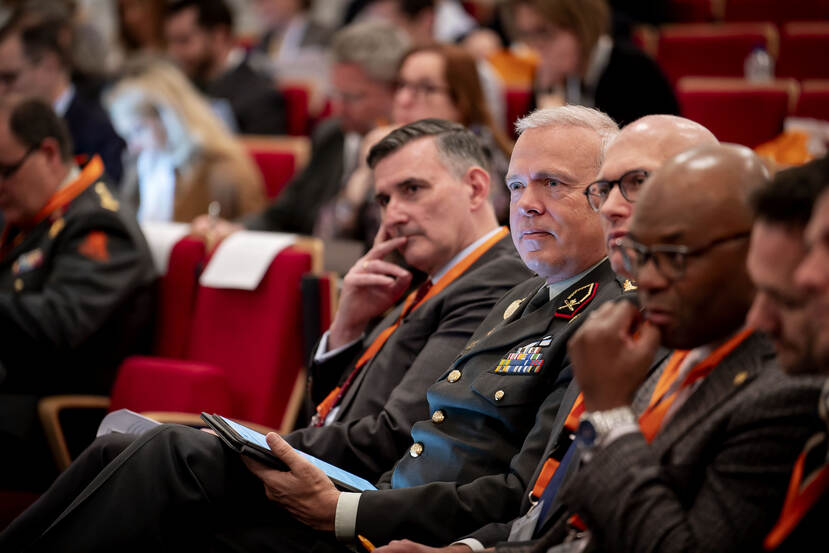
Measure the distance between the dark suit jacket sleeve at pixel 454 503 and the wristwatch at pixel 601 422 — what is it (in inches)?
14.1

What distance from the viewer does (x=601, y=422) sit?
4.77 ft

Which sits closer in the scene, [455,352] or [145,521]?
[145,521]

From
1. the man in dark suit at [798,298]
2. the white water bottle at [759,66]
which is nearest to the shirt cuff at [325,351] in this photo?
the man in dark suit at [798,298]

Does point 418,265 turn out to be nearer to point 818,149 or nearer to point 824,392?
point 824,392

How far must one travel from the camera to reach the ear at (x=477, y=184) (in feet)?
8.36

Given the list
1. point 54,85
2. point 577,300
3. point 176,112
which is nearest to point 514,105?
point 176,112

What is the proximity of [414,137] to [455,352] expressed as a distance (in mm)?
586

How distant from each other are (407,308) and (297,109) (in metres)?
3.45

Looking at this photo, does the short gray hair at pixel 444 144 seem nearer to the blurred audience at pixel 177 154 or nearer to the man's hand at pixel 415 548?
the man's hand at pixel 415 548

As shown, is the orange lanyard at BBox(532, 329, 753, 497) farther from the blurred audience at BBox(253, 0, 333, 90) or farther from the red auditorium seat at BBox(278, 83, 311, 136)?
the blurred audience at BBox(253, 0, 333, 90)

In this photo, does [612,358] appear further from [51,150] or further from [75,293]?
[51,150]

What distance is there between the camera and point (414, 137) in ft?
8.42

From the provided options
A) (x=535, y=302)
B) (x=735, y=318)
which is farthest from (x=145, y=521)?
(x=735, y=318)

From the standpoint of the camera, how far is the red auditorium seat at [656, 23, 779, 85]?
5.21 m
